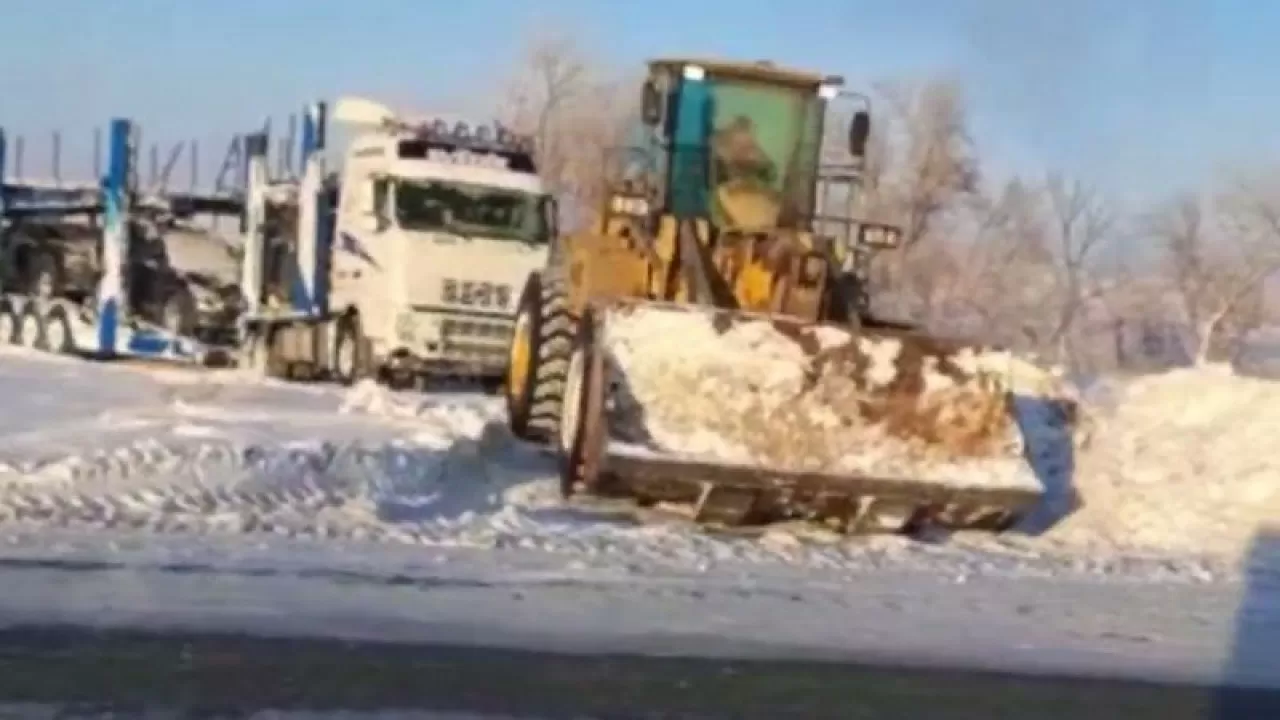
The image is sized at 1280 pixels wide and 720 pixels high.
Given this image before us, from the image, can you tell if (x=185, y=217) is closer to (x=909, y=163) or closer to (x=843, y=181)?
(x=843, y=181)

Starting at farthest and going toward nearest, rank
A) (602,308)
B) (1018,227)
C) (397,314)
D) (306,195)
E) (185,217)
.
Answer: (1018,227) → (185,217) → (306,195) → (397,314) → (602,308)

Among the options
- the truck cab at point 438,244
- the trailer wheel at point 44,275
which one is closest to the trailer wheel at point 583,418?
the truck cab at point 438,244

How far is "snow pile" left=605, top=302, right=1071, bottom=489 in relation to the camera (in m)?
15.7

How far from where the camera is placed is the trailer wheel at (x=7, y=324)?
34.9 metres

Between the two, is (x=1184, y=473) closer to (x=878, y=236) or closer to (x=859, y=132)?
(x=878, y=236)

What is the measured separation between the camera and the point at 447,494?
17078 millimetres

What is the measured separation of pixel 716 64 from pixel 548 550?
5897mm

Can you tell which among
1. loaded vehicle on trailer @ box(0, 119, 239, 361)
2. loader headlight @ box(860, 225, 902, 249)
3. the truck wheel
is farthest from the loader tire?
loaded vehicle on trailer @ box(0, 119, 239, 361)

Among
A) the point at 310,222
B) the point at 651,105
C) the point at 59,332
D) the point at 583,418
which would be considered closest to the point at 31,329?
the point at 59,332

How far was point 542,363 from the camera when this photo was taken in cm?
1953

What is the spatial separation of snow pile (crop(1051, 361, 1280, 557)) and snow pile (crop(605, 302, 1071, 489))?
1.96 meters

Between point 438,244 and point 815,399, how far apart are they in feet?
38.8

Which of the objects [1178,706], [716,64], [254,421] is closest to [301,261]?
[254,421]

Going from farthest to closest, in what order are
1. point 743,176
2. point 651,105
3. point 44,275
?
→ point 44,275 < point 743,176 < point 651,105
